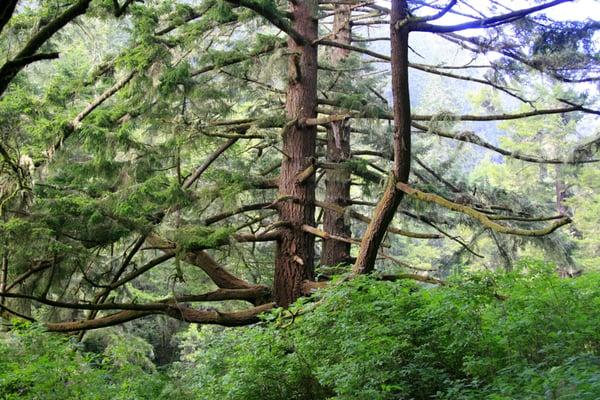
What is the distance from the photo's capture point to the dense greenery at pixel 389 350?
4328 millimetres

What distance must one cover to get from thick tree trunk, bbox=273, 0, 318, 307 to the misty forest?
0.08 ft

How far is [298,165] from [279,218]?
77 centimetres

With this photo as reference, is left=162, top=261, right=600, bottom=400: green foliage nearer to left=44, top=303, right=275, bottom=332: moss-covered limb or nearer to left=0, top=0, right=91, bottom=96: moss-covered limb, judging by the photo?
left=44, top=303, right=275, bottom=332: moss-covered limb

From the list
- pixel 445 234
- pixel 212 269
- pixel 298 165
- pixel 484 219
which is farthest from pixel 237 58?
pixel 484 219

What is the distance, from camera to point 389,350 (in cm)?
470

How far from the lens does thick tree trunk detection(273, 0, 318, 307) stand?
7.91 meters

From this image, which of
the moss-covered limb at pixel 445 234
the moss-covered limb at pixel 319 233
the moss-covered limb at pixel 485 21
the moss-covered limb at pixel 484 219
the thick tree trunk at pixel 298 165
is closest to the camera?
the moss-covered limb at pixel 484 219

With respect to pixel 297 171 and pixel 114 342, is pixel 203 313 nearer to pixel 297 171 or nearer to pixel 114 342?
pixel 297 171

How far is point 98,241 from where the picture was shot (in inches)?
281

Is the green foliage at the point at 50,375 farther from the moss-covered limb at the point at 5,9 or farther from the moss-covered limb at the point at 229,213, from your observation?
the moss-covered limb at the point at 5,9

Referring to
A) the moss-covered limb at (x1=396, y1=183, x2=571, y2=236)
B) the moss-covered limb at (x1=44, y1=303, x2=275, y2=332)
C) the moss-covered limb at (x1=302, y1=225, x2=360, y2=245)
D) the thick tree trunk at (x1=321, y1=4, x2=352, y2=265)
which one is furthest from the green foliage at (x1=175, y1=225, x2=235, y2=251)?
the thick tree trunk at (x1=321, y1=4, x2=352, y2=265)

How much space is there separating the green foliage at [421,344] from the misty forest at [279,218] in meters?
0.02

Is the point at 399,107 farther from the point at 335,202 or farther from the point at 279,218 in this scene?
the point at 335,202

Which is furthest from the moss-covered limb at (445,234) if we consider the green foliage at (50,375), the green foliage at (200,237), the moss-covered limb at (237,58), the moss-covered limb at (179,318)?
the green foliage at (50,375)
